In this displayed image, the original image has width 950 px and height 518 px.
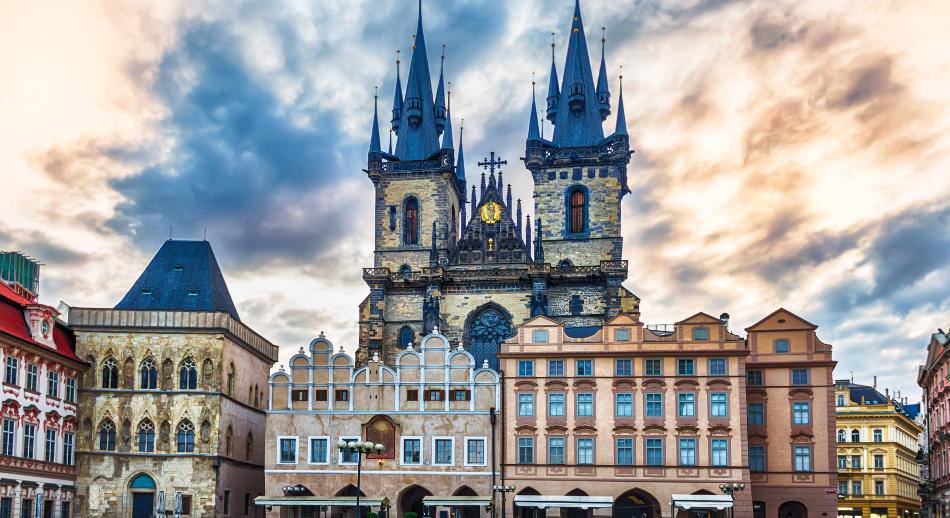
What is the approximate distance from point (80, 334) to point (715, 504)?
118ft

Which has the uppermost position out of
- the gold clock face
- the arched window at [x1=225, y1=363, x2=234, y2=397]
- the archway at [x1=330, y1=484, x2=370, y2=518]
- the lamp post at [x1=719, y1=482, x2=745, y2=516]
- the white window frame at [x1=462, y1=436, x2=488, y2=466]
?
the gold clock face

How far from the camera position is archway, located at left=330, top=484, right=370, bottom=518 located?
60.1 metres

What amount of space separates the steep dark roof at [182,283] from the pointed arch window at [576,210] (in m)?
29.5

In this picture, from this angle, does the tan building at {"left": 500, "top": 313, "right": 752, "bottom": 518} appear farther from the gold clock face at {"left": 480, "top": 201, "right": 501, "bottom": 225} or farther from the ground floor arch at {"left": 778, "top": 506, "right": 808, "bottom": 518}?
the gold clock face at {"left": 480, "top": 201, "right": 501, "bottom": 225}

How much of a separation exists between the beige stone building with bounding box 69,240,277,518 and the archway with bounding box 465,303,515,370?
2279 centimetres

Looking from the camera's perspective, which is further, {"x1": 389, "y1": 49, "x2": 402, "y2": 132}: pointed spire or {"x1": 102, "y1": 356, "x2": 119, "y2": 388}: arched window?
{"x1": 389, "y1": 49, "x2": 402, "y2": 132}: pointed spire

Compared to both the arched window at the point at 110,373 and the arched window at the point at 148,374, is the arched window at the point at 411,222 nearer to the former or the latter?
the arched window at the point at 148,374

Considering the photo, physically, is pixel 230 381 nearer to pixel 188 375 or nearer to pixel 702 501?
pixel 188 375

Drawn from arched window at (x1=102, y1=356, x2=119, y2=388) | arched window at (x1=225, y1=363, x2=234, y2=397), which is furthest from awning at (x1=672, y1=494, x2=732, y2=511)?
arched window at (x1=102, y1=356, x2=119, y2=388)

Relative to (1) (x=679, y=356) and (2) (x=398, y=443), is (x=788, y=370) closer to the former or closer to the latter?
(1) (x=679, y=356)

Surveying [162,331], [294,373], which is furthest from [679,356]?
[162,331]

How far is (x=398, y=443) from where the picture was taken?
2384 inches

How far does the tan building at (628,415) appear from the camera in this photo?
58.6m

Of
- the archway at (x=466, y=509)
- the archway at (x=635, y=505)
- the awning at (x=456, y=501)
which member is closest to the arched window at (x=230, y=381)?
the awning at (x=456, y=501)
